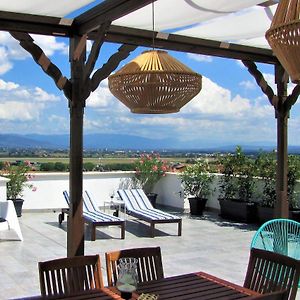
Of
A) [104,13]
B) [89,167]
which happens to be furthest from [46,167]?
[104,13]

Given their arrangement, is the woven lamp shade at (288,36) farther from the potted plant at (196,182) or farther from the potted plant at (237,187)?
the potted plant at (196,182)

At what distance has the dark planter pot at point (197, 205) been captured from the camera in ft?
33.3

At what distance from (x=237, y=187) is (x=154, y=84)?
7126 millimetres

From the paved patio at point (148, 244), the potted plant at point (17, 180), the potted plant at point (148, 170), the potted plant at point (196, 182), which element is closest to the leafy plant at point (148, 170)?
the potted plant at point (148, 170)

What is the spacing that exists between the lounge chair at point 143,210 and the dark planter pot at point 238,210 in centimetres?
154

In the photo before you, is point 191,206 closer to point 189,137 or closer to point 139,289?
point 139,289

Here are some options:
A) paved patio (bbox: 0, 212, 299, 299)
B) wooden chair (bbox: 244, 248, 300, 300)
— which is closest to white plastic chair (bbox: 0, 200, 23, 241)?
paved patio (bbox: 0, 212, 299, 299)

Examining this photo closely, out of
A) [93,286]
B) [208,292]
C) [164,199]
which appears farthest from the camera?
[164,199]

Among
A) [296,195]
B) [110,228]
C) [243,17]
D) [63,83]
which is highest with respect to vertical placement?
[243,17]

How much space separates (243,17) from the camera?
5.33 m

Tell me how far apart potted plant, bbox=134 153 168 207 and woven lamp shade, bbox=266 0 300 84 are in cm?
957

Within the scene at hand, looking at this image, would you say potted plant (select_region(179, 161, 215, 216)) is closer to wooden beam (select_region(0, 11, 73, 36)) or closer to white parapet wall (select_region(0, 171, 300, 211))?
white parapet wall (select_region(0, 171, 300, 211))

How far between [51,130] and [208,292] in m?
25.1

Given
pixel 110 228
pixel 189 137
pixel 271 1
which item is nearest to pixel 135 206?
pixel 110 228
